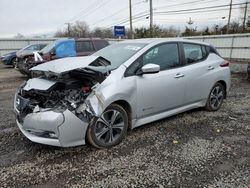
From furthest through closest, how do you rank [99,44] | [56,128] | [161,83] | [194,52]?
[99,44], [194,52], [161,83], [56,128]

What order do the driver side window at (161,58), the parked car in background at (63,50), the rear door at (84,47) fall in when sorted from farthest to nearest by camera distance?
the rear door at (84,47) → the parked car in background at (63,50) → the driver side window at (161,58)

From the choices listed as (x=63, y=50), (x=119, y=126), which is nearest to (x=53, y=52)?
(x=63, y=50)

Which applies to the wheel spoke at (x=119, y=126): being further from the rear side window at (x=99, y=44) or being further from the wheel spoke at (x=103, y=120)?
the rear side window at (x=99, y=44)

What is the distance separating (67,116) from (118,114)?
0.85m

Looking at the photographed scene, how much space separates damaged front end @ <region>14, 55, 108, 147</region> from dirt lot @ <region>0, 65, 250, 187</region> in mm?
324

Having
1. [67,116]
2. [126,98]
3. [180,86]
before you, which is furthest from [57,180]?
[180,86]

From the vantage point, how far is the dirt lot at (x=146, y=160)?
286 centimetres

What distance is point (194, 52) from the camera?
16.4 feet

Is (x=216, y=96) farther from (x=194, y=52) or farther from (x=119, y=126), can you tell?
(x=119, y=126)

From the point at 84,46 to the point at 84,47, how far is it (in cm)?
5

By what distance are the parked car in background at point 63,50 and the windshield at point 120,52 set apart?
17.7 feet

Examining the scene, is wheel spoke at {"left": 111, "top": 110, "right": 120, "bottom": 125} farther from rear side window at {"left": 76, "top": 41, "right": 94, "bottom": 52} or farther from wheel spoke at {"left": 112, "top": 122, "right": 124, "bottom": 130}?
rear side window at {"left": 76, "top": 41, "right": 94, "bottom": 52}

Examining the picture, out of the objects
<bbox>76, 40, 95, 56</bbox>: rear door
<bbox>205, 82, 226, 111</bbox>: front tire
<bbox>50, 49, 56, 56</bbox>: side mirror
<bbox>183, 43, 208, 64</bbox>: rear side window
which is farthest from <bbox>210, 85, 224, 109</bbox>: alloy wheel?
<bbox>50, 49, 56, 56</bbox>: side mirror

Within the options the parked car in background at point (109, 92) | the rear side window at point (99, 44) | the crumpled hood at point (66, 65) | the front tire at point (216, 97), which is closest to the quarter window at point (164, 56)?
the parked car in background at point (109, 92)
